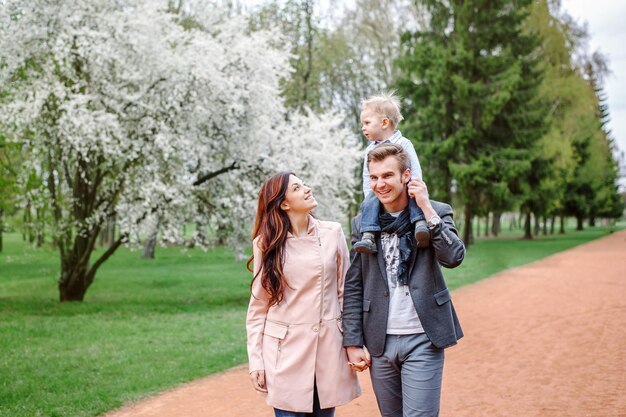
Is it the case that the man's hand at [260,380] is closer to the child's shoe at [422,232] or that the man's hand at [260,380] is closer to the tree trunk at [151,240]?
the child's shoe at [422,232]

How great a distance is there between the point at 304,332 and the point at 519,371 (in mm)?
5489

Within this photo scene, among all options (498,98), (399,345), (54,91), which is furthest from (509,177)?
(399,345)

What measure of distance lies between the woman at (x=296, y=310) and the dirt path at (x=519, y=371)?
321 cm

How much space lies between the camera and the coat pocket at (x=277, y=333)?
139 inches

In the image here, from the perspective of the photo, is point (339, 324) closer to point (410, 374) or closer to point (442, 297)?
point (410, 374)

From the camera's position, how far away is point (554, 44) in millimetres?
37906

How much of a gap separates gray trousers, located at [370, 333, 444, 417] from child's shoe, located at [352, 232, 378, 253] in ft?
1.49

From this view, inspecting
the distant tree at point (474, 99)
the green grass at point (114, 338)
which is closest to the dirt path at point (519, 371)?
the green grass at point (114, 338)

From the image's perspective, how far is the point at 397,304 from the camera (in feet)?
11.0

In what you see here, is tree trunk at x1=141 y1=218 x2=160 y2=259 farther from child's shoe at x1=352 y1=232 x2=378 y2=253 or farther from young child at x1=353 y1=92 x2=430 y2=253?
child's shoe at x1=352 y1=232 x2=378 y2=253

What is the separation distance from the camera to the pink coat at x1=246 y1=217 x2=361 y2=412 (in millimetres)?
3475

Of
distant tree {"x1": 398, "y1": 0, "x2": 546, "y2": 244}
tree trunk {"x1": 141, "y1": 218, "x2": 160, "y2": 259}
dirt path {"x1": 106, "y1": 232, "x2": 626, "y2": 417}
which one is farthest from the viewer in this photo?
distant tree {"x1": 398, "y1": 0, "x2": 546, "y2": 244}

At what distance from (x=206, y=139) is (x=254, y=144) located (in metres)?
1.29

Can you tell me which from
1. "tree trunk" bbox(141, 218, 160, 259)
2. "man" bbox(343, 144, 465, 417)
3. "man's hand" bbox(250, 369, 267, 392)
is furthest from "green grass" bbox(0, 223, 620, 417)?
"man" bbox(343, 144, 465, 417)
